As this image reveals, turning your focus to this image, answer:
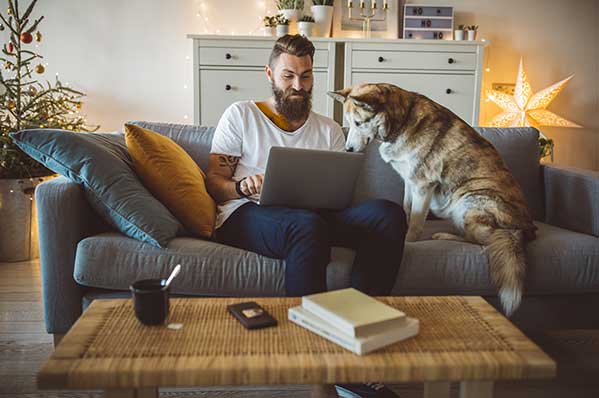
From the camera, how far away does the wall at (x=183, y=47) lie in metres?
4.04

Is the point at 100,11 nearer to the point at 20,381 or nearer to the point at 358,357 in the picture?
the point at 20,381

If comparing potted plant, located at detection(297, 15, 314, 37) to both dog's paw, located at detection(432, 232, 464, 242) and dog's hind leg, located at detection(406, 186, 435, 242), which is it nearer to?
dog's hind leg, located at detection(406, 186, 435, 242)

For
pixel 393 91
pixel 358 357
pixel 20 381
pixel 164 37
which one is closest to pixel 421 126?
pixel 393 91

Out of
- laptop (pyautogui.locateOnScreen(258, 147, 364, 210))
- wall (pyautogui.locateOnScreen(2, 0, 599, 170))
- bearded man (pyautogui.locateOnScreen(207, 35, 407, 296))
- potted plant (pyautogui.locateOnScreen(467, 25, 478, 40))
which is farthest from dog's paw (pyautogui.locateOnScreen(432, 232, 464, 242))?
wall (pyautogui.locateOnScreen(2, 0, 599, 170))

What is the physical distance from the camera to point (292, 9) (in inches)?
154

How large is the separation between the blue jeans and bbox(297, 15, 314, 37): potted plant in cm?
219

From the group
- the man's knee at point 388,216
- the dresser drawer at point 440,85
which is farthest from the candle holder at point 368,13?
the man's knee at point 388,216

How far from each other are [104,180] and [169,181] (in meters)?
0.22

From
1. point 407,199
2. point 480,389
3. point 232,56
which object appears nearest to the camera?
point 480,389

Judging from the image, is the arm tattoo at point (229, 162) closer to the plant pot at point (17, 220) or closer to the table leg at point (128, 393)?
the table leg at point (128, 393)

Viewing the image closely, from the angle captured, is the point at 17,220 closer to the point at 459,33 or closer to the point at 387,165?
the point at 387,165

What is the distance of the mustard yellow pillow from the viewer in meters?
1.92

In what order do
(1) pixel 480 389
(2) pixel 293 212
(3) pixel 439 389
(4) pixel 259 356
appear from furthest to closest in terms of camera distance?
(2) pixel 293 212 < (3) pixel 439 389 < (1) pixel 480 389 < (4) pixel 259 356

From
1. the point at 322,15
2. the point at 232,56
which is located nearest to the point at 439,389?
the point at 232,56
